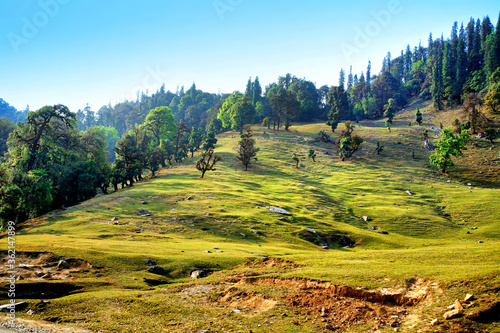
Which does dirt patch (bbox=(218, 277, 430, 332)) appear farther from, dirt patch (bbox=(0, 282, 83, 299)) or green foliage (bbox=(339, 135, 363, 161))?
green foliage (bbox=(339, 135, 363, 161))

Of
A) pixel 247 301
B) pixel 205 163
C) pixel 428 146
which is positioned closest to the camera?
pixel 247 301

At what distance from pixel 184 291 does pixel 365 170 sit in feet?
265

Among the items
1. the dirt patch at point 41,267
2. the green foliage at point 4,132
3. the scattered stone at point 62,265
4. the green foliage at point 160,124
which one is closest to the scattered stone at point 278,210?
the dirt patch at point 41,267

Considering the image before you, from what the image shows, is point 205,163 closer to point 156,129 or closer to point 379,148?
point 156,129

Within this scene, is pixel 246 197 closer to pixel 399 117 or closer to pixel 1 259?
pixel 1 259

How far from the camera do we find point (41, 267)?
23.2 meters

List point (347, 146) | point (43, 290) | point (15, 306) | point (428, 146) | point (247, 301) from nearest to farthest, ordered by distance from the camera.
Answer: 1. point (15, 306)
2. point (247, 301)
3. point (43, 290)
4. point (347, 146)
5. point (428, 146)

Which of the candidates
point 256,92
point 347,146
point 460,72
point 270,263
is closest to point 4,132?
point 270,263

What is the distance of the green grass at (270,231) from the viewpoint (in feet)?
59.3

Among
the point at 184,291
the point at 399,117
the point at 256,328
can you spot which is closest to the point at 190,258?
the point at 184,291

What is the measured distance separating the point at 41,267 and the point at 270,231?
28507mm

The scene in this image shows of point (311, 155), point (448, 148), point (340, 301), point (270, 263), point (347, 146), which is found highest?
point (347, 146)

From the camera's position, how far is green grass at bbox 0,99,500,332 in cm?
1808

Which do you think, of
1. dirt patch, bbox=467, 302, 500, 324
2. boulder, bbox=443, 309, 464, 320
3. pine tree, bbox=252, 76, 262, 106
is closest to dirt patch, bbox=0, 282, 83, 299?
boulder, bbox=443, 309, 464, 320
